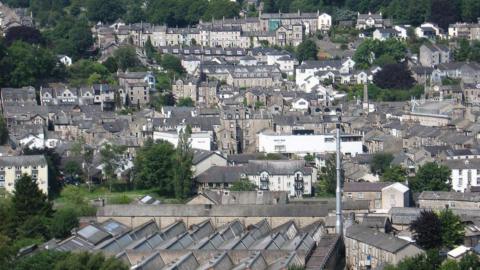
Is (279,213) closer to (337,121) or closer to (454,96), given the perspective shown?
(337,121)

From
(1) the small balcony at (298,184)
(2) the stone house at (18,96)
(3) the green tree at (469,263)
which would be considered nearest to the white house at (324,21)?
(2) the stone house at (18,96)

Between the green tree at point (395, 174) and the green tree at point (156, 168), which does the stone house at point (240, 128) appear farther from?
the green tree at point (395, 174)

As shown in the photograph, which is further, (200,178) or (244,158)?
(244,158)

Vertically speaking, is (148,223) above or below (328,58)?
below

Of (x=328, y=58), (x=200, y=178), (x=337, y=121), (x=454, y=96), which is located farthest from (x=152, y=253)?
(x=328, y=58)

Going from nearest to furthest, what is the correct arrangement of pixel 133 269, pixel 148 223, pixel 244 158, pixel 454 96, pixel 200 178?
pixel 133 269 < pixel 148 223 < pixel 200 178 < pixel 244 158 < pixel 454 96

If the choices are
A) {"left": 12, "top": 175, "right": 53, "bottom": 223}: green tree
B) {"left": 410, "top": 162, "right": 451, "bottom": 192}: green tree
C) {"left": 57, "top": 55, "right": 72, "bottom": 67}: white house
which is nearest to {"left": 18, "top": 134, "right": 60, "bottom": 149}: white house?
{"left": 12, "top": 175, "right": 53, "bottom": 223}: green tree

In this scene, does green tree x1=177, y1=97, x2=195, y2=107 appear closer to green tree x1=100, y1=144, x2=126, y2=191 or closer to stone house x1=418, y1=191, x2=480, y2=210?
green tree x1=100, y1=144, x2=126, y2=191
